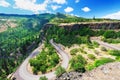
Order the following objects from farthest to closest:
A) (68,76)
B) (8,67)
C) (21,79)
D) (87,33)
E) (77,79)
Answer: (87,33) < (8,67) < (21,79) < (68,76) < (77,79)

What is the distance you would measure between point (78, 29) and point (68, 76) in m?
142

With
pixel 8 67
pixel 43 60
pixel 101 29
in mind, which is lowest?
pixel 8 67

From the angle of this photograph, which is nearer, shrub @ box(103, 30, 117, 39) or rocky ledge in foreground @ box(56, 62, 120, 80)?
rocky ledge in foreground @ box(56, 62, 120, 80)

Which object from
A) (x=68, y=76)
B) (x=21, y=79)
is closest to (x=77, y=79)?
(x=68, y=76)

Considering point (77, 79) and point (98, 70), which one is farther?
point (98, 70)

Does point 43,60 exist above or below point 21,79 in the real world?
above

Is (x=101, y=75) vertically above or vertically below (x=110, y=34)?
above

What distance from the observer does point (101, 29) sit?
181875mm

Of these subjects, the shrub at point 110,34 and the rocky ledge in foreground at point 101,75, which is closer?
the rocky ledge in foreground at point 101,75

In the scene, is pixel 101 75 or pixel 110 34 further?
pixel 110 34

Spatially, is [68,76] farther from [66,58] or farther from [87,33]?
[87,33]

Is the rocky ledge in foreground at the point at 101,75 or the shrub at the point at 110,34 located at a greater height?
the rocky ledge in foreground at the point at 101,75

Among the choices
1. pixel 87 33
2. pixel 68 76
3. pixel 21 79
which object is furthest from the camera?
pixel 87 33

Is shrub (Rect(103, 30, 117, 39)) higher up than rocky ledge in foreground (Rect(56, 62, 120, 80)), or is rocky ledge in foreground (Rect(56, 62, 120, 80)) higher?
rocky ledge in foreground (Rect(56, 62, 120, 80))
